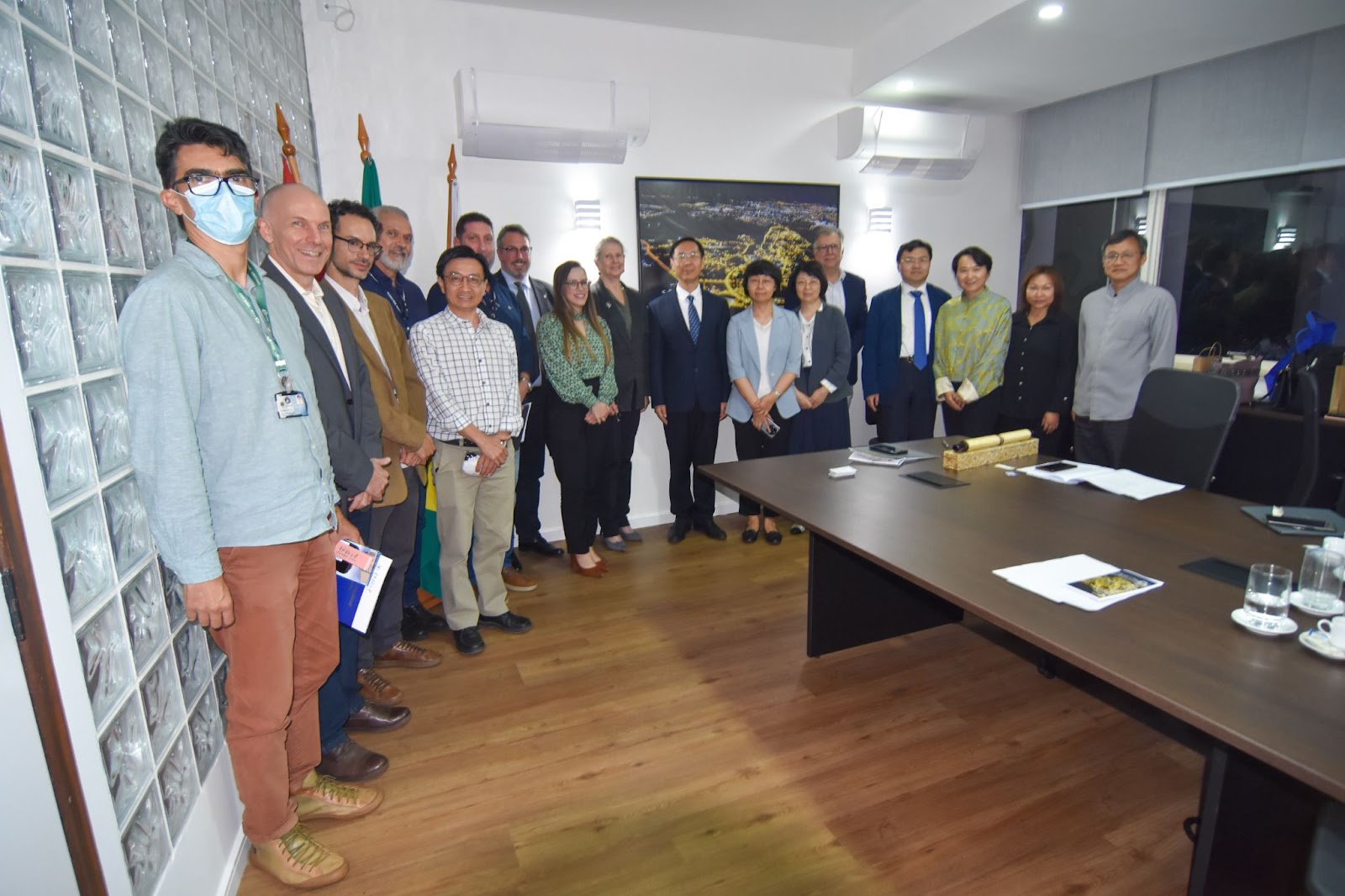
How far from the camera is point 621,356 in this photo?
150 inches

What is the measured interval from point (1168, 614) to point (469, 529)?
240 cm

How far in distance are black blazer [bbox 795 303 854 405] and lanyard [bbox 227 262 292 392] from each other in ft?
10.1

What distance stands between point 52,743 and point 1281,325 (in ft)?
19.2

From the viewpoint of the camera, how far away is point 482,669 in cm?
278

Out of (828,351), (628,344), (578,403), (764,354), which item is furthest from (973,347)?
(578,403)

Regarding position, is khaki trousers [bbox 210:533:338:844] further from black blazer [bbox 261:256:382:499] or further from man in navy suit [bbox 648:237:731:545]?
man in navy suit [bbox 648:237:731:545]

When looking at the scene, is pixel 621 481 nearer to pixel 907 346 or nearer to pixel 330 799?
pixel 907 346

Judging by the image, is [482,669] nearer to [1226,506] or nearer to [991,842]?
[991,842]

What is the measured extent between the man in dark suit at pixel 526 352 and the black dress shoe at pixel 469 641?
780 mm

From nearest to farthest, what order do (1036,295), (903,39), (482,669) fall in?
(482,669), (1036,295), (903,39)

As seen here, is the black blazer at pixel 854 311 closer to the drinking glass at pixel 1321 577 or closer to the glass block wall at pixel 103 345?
the drinking glass at pixel 1321 577

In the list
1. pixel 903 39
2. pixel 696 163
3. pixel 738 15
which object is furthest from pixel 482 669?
pixel 903 39

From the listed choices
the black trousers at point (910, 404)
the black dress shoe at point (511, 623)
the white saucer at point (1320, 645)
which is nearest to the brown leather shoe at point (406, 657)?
the black dress shoe at point (511, 623)

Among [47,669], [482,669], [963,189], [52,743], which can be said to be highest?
[963,189]
